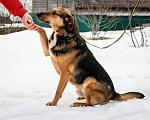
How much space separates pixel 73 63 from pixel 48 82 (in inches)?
79.7

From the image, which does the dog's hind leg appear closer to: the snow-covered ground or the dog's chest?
the snow-covered ground

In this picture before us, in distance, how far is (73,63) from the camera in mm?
3021

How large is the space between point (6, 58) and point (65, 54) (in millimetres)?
4325

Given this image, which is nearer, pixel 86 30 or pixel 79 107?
pixel 79 107

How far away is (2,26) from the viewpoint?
1249 cm

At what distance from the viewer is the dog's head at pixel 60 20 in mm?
2910

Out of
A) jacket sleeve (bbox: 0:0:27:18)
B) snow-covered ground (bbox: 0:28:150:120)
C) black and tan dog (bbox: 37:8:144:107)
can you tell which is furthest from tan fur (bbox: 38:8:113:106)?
jacket sleeve (bbox: 0:0:27:18)

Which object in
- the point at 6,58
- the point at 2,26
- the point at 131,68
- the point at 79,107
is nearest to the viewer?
the point at 79,107

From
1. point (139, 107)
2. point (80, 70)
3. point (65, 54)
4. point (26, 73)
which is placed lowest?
point (26, 73)

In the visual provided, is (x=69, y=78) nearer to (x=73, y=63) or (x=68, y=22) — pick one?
(x=73, y=63)

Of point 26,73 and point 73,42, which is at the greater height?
point 73,42

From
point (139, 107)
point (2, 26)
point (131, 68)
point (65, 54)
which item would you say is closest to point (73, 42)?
point (65, 54)

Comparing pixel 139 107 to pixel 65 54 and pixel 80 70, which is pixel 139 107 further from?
pixel 65 54

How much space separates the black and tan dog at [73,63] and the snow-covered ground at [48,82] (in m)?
0.18
